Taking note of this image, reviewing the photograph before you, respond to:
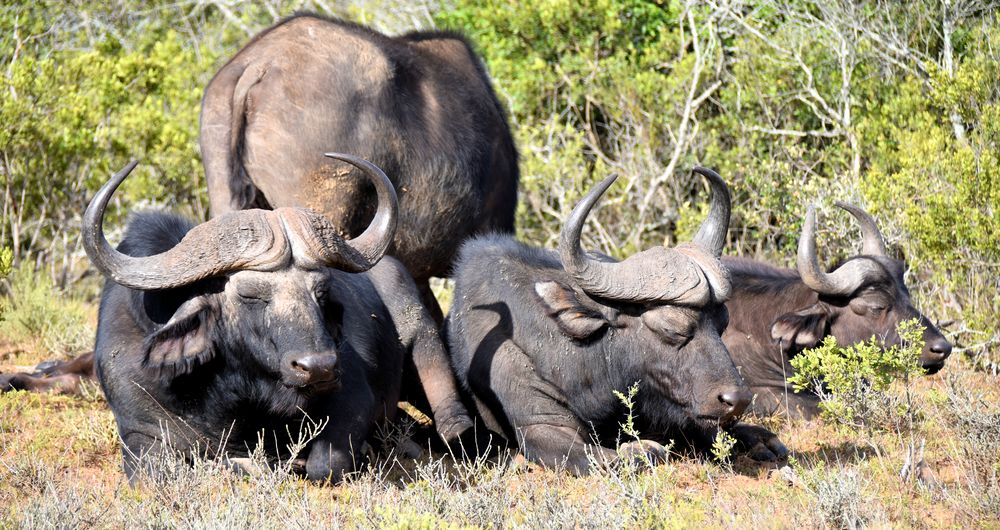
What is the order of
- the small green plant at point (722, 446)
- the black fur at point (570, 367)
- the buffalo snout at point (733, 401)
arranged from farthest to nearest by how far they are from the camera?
1. the black fur at point (570, 367)
2. the buffalo snout at point (733, 401)
3. the small green plant at point (722, 446)

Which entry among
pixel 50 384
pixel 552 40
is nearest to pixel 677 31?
pixel 552 40

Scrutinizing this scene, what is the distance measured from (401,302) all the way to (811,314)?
2711 millimetres

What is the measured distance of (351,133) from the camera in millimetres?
7031

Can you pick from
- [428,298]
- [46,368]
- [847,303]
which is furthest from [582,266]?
[46,368]

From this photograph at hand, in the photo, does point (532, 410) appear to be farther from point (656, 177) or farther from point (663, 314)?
point (656, 177)

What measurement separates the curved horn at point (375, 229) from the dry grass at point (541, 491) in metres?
1.01

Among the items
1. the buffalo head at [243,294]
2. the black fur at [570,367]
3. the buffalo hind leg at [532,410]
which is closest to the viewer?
the buffalo head at [243,294]

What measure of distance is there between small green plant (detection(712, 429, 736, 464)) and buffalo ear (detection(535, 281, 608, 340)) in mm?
831

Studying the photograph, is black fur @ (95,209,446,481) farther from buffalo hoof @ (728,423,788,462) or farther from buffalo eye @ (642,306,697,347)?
buffalo hoof @ (728,423,788,462)

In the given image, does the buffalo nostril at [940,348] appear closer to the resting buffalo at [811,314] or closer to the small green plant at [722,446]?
the resting buffalo at [811,314]

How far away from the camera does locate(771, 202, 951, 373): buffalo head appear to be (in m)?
7.13

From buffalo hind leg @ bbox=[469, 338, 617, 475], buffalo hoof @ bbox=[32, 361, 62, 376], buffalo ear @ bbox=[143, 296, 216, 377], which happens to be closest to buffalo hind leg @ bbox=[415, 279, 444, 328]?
buffalo hind leg @ bbox=[469, 338, 617, 475]

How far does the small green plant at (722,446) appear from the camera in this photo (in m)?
5.13

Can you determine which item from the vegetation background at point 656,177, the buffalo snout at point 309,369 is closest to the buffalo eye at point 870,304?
the vegetation background at point 656,177
